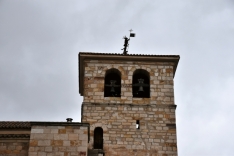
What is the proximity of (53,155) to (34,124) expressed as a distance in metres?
1.19

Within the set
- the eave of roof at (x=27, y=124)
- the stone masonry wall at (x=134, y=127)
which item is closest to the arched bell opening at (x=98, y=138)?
the stone masonry wall at (x=134, y=127)

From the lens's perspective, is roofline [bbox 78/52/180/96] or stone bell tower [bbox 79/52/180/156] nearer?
stone bell tower [bbox 79/52/180/156]

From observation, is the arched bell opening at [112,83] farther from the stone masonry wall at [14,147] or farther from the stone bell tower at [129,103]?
the stone masonry wall at [14,147]

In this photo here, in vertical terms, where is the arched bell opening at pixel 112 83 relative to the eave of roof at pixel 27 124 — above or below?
above

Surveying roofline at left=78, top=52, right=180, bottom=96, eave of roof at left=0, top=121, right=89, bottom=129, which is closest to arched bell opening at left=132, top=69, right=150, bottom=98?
roofline at left=78, top=52, right=180, bottom=96

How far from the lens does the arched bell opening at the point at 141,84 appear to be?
21453 millimetres

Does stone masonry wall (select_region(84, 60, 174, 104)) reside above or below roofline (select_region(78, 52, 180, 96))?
below

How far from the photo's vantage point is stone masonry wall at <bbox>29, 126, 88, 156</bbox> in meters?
17.6

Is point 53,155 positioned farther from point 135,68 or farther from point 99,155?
point 135,68

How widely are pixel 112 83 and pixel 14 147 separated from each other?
512 cm

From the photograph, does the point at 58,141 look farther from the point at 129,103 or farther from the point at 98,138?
the point at 129,103

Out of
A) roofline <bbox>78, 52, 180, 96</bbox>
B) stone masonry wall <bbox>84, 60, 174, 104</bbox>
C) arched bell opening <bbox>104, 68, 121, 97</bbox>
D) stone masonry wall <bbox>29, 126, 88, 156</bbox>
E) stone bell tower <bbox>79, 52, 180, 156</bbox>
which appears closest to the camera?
stone masonry wall <bbox>29, 126, 88, 156</bbox>

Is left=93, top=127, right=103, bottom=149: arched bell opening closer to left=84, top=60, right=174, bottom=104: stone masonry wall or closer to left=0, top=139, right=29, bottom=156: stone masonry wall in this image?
A: left=84, top=60, right=174, bottom=104: stone masonry wall

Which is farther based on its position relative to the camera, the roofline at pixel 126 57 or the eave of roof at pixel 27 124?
the roofline at pixel 126 57
